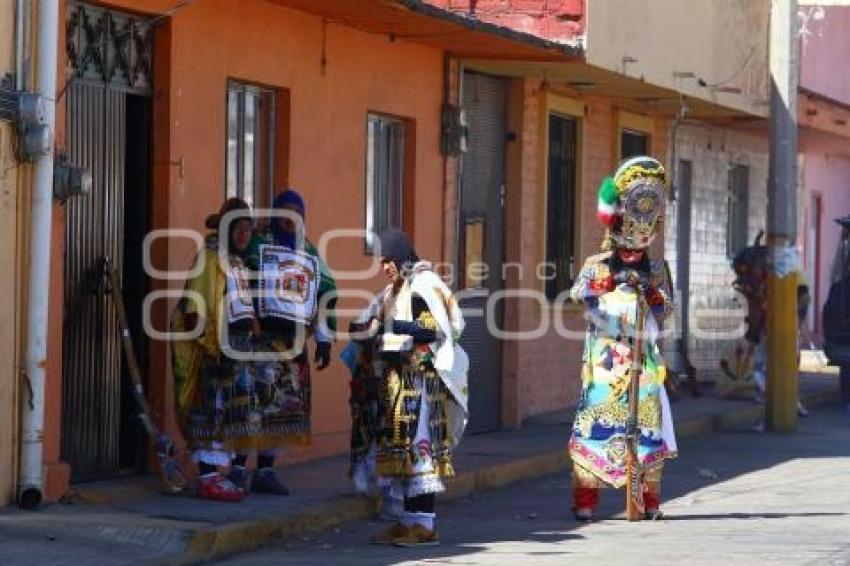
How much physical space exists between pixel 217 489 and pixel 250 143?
3051 millimetres

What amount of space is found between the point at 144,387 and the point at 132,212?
109 centimetres

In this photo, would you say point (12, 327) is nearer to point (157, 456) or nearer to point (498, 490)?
point (157, 456)

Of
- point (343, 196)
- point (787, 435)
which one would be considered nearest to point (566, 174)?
point (787, 435)

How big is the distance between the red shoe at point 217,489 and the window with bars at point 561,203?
27.5 ft

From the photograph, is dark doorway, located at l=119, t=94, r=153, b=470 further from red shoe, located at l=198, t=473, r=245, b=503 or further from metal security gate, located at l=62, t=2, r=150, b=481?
red shoe, located at l=198, t=473, r=245, b=503

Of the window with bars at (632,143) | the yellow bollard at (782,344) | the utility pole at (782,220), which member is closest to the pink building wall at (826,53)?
the window with bars at (632,143)

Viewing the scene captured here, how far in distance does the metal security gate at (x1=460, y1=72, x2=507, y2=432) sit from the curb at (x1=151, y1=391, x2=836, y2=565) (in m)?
1.89

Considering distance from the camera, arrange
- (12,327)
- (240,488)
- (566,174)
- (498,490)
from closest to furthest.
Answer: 1. (12,327)
2. (240,488)
3. (498,490)
4. (566,174)

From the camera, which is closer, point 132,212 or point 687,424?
point 132,212

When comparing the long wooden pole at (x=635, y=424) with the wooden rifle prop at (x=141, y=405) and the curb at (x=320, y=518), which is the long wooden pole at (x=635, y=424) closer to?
the curb at (x=320, y=518)

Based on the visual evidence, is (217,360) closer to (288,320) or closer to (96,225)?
(288,320)

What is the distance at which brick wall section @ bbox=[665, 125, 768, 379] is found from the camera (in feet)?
83.9

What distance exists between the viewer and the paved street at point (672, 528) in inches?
454

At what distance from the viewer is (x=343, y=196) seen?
625 inches
